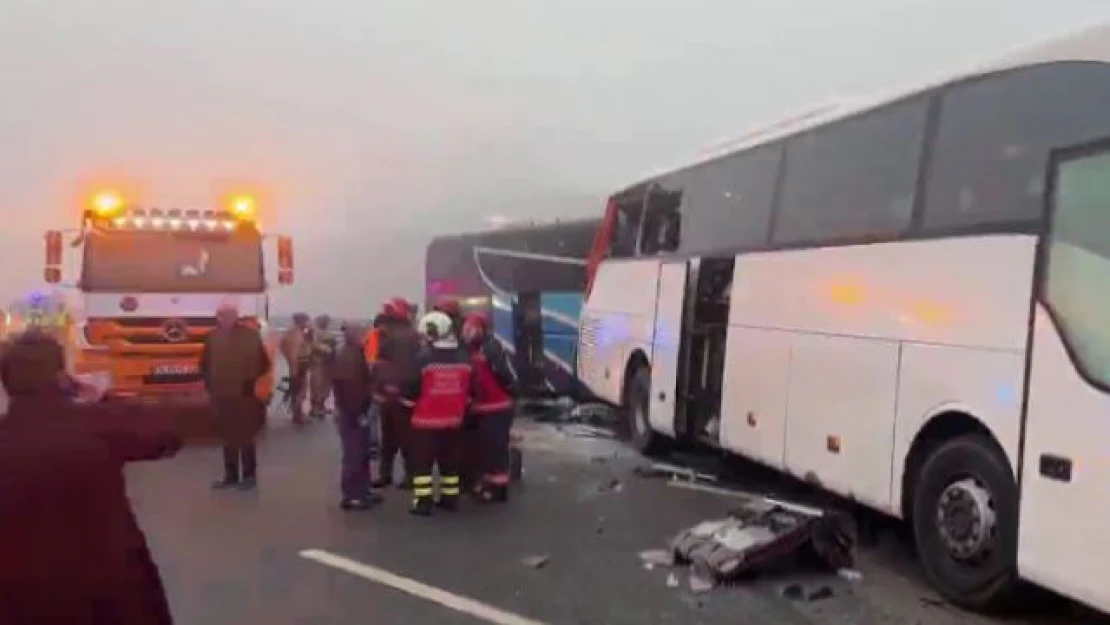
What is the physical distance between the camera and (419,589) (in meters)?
6.91

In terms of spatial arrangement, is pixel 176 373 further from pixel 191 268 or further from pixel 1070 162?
pixel 1070 162

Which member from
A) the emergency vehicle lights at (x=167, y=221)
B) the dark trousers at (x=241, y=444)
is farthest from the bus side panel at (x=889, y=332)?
the emergency vehicle lights at (x=167, y=221)

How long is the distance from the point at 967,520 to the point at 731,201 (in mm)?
4968

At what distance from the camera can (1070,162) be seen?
19.6ft

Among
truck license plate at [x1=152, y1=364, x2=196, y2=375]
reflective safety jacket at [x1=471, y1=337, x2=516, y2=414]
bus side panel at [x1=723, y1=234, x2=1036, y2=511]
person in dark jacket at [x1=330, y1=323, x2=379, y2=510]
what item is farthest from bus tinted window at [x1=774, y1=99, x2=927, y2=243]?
truck license plate at [x1=152, y1=364, x2=196, y2=375]

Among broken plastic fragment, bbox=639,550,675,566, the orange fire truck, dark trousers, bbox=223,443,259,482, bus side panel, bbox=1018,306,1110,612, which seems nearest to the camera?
bus side panel, bbox=1018,306,1110,612

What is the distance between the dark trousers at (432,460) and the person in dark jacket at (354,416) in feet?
1.66

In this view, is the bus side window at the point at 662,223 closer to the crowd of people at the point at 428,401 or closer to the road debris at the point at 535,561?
the crowd of people at the point at 428,401

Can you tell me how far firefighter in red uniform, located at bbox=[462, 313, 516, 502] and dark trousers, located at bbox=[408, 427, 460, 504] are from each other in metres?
0.34

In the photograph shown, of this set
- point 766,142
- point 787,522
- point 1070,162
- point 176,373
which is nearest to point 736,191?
point 766,142

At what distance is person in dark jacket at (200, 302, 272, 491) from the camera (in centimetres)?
1033

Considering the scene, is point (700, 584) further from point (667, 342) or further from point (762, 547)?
point (667, 342)

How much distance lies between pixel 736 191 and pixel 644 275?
2324mm

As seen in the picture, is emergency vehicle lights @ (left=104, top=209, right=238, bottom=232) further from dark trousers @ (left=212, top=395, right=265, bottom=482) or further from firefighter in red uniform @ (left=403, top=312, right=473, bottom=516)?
firefighter in red uniform @ (left=403, top=312, right=473, bottom=516)
